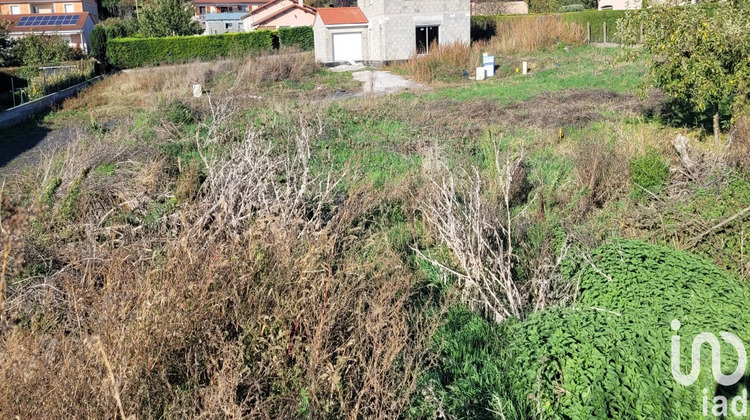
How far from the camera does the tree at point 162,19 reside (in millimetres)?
39938

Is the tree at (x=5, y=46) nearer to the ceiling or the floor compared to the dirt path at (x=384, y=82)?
nearer to the ceiling

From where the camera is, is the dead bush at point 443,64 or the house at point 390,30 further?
the house at point 390,30

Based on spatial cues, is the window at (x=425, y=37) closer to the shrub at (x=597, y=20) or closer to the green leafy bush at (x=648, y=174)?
the shrub at (x=597, y=20)

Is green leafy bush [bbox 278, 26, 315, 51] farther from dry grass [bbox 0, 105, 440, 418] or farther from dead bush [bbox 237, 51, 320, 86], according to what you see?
dry grass [bbox 0, 105, 440, 418]

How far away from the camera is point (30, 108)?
19.8 meters

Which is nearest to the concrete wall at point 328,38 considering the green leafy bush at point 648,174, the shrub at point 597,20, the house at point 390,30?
the house at point 390,30

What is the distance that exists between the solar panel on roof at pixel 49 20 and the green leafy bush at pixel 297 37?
76.0ft

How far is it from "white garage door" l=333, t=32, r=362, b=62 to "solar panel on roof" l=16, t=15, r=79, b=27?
29.1 meters

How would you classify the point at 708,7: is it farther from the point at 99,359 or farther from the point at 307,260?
the point at 99,359

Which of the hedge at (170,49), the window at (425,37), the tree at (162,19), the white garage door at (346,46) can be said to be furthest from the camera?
the tree at (162,19)

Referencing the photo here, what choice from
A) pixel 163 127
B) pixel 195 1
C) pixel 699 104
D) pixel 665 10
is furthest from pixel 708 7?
pixel 195 1

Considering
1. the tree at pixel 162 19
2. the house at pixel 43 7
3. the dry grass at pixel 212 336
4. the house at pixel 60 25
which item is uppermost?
the house at pixel 43 7

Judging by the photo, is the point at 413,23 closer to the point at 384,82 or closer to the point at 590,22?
the point at 384,82

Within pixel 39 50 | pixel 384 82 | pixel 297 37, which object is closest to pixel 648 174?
pixel 384 82
